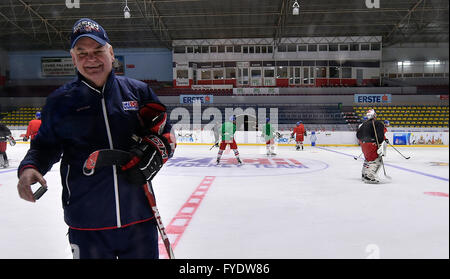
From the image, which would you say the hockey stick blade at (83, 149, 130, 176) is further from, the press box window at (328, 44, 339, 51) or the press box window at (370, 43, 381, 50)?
the press box window at (370, 43, 381, 50)

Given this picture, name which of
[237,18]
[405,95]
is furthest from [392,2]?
[237,18]

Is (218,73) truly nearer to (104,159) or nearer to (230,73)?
(230,73)

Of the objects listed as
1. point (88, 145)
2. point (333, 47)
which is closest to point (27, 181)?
point (88, 145)

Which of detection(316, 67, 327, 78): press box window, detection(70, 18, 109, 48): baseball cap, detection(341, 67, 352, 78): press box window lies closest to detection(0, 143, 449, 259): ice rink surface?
detection(70, 18, 109, 48): baseball cap

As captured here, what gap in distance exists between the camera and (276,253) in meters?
2.49

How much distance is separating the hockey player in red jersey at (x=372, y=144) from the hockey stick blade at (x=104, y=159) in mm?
5449

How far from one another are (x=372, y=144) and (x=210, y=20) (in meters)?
17.4

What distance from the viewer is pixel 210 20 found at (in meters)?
20.9

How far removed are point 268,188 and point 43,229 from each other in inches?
130

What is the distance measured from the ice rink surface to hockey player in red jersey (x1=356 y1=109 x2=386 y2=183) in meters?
0.25

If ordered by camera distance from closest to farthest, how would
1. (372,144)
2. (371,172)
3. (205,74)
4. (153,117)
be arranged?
(153,117)
(371,172)
(372,144)
(205,74)

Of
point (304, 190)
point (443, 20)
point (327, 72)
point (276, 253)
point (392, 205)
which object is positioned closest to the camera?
point (443, 20)

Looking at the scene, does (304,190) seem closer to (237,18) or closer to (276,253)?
(276,253)

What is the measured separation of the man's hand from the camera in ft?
4.11
